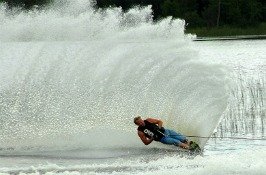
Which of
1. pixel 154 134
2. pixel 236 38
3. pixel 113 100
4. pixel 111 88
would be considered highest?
pixel 236 38

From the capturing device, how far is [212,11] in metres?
85.8

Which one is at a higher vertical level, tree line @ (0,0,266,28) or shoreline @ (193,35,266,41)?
tree line @ (0,0,266,28)

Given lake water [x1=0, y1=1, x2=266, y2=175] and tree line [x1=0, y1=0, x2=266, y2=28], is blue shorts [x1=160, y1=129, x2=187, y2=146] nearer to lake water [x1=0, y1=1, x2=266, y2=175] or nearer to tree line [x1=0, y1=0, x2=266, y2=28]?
lake water [x1=0, y1=1, x2=266, y2=175]

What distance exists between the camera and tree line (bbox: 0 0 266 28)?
3248 inches

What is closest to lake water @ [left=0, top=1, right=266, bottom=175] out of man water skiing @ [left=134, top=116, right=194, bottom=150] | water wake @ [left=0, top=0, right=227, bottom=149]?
water wake @ [left=0, top=0, right=227, bottom=149]

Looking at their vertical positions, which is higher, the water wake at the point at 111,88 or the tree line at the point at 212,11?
the tree line at the point at 212,11

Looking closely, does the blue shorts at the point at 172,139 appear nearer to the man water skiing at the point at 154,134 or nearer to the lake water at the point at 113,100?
the man water skiing at the point at 154,134

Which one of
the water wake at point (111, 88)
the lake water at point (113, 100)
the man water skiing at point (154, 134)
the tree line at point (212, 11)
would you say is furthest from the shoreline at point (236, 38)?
the man water skiing at point (154, 134)

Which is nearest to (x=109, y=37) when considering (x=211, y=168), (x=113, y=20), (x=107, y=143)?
(x=113, y=20)

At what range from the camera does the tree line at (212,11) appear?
82500 millimetres

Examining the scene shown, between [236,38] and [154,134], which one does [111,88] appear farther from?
[236,38]

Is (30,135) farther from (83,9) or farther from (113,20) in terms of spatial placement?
(83,9)

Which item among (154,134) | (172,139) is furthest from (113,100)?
(172,139)

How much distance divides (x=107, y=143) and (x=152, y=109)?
2828mm
